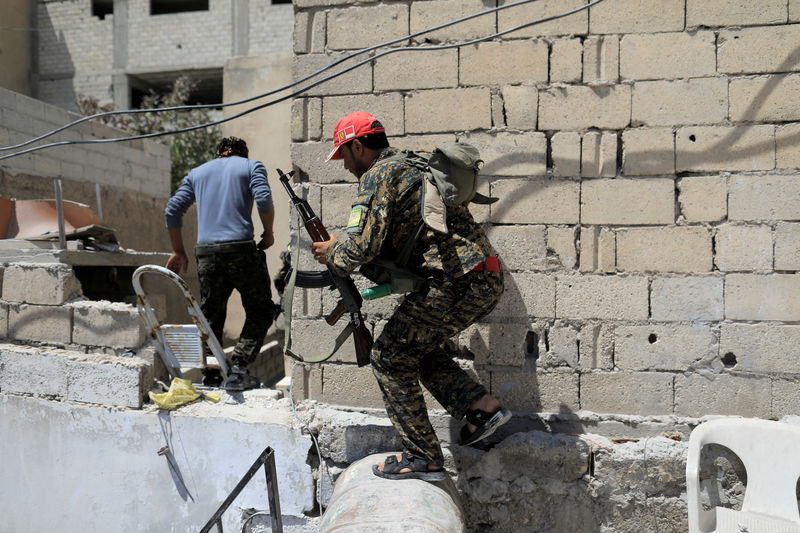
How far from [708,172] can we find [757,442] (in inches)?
56.1

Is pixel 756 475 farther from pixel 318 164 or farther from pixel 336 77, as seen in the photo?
pixel 336 77

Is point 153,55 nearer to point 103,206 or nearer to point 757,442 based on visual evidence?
point 103,206

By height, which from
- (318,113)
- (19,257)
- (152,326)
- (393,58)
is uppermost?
(393,58)

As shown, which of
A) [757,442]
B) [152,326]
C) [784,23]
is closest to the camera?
[757,442]

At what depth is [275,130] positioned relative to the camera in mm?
9375

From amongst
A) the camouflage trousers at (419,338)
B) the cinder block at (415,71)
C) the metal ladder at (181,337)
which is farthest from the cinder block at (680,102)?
the metal ladder at (181,337)

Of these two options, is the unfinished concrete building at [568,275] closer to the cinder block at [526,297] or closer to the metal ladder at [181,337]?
the cinder block at [526,297]

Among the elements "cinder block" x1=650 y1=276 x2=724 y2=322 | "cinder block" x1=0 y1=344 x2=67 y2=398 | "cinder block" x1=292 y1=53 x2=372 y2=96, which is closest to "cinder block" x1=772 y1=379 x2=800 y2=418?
"cinder block" x1=650 y1=276 x2=724 y2=322

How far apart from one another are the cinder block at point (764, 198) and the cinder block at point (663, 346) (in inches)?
26.2

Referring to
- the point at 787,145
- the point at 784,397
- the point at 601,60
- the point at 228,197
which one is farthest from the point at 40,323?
the point at 787,145

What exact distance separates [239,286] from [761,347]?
3.11m

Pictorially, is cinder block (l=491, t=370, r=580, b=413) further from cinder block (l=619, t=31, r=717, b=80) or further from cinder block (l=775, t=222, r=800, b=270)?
cinder block (l=619, t=31, r=717, b=80)

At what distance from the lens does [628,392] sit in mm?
3408

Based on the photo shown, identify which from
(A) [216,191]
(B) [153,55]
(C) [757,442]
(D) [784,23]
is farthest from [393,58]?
(B) [153,55]
